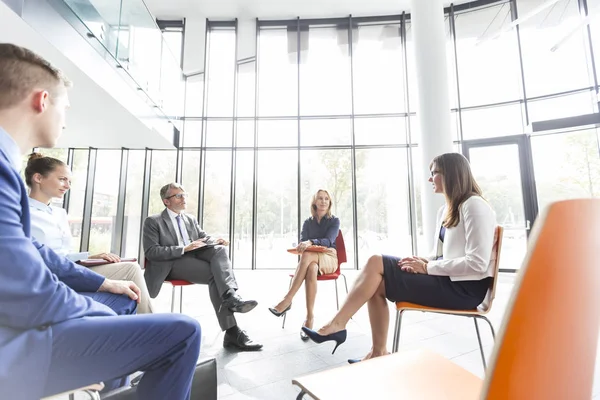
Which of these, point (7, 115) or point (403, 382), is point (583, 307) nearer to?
point (403, 382)

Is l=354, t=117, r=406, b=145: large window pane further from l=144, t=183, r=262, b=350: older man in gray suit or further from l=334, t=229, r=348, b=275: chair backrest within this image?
l=144, t=183, r=262, b=350: older man in gray suit

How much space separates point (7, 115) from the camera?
32.3 inches

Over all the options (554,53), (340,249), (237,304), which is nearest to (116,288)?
(237,304)

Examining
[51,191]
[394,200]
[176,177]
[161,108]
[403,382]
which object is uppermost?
[161,108]

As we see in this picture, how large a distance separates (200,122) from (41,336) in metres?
5.97

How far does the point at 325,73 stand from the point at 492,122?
3.62 meters

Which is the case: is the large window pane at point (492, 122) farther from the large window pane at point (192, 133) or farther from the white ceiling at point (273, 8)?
the large window pane at point (192, 133)

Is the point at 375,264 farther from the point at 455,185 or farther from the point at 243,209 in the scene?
the point at 243,209

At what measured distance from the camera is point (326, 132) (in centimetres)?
611

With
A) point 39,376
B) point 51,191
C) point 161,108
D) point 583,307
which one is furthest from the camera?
point 161,108

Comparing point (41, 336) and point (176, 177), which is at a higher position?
point (176, 177)

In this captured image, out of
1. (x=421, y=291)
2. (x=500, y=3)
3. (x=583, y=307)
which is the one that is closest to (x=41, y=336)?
(x=583, y=307)

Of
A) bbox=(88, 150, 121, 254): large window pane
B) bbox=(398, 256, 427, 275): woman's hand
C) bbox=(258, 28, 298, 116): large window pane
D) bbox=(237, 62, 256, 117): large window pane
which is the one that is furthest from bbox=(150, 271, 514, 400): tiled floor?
bbox=(258, 28, 298, 116): large window pane

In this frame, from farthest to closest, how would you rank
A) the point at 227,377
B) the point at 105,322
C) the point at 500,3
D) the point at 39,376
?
the point at 500,3 < the point at 227,377 < the point at 105,322 < the point at 39,376
